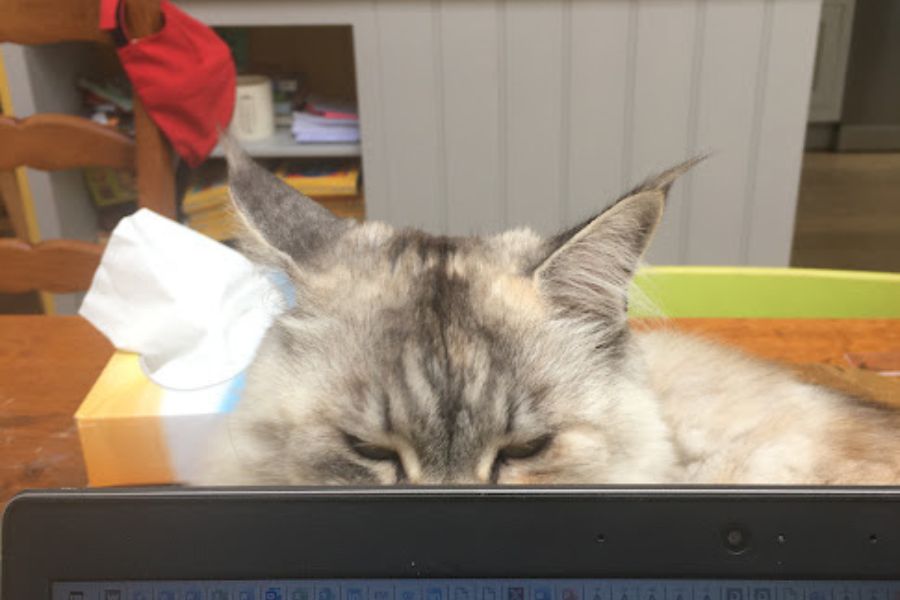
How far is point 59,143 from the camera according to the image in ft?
4.64

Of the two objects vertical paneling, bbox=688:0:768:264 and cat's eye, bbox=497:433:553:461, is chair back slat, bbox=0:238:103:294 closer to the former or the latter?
cat's eye, bbox=497:433:553:461

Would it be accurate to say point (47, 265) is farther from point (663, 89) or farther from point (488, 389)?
point (663, 89)

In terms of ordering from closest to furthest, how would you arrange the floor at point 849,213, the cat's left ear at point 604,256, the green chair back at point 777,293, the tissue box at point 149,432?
1. the cat's left ear at point 604,256
2. the tissue box at point 149,432
3. the green chair back at point 777,293
4. the floor at point 849,213

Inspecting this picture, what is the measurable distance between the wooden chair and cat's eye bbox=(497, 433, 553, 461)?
965 mm

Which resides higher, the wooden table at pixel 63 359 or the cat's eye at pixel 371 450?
the cat's eye at pixel 371 450

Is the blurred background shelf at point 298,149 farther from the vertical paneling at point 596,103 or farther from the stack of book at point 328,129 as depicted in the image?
the vertical paneling at point 596,103

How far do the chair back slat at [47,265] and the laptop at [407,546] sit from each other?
1013mm

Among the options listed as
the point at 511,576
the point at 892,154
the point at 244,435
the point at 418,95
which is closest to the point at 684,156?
the point at 418,95

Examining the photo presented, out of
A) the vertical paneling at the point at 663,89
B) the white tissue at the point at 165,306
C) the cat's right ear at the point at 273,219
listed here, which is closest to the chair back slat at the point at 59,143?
the white tissue at the point at 165,306

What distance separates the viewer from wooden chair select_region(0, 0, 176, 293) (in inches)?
54.1

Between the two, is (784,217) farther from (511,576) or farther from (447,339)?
(511,576)

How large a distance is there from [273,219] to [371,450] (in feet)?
0.73

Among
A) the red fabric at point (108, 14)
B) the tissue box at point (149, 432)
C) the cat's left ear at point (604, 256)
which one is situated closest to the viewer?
the cat's left ear at point (604, 256)

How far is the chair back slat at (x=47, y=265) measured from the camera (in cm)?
143
